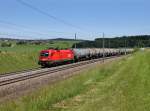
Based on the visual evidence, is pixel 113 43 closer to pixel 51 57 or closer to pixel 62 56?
pixel 62 56

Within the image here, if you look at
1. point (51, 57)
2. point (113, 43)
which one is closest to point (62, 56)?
point (51, 57)

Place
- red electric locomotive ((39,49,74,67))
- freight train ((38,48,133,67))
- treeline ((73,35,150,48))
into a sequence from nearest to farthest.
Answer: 1. red electric locomotive ((39,49,74,67))
2. freight train ((38,48,133,67))
3. treeline ((73,35,150,48))

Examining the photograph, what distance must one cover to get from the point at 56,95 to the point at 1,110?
379 cm

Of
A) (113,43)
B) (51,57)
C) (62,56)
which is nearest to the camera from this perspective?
(51,57)

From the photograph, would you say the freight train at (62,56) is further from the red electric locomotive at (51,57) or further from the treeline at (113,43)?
the treeline at (113,43)

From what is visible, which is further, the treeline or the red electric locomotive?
the treeline

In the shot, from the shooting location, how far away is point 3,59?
52.8 metres

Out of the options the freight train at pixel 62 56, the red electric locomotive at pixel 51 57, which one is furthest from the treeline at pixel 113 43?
the red electric locomotive at pixel 51 57

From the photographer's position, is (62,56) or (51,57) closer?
(51,57)

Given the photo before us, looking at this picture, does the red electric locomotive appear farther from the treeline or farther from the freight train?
the treeline

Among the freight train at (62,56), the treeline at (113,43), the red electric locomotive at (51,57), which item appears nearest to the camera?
the red electric locomotive at (51,57)

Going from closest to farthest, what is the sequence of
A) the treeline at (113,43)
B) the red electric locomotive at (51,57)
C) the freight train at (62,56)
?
the red electric locomotive at (51,57), the freight train at (62,56), the treeline at (113,43)

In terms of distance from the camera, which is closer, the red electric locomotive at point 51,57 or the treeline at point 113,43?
the red electric locomotive at point 51,57

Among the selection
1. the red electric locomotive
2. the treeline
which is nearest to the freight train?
the red electric locomotive
